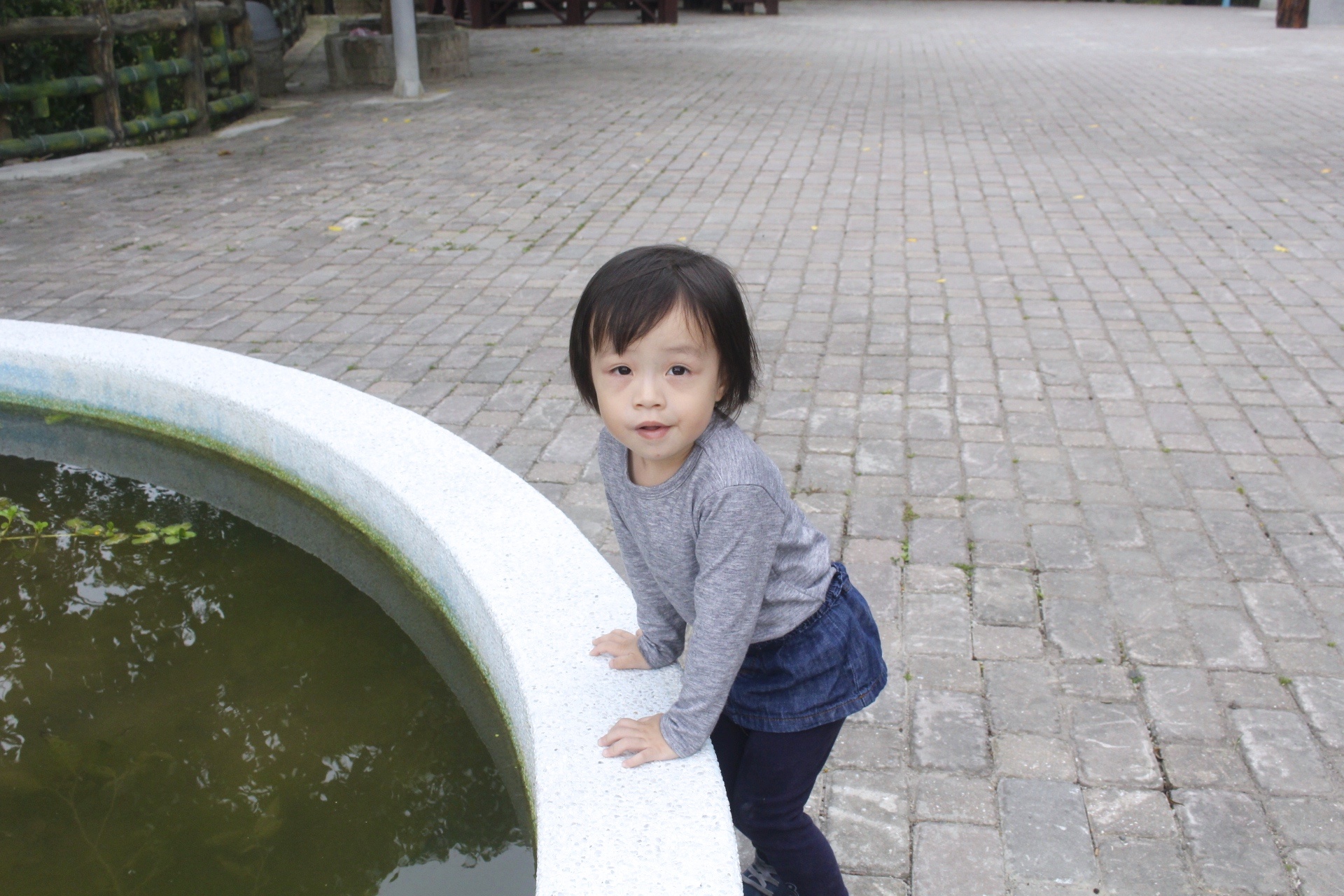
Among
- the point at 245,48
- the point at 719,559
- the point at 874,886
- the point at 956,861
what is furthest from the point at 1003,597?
the point at 245,48

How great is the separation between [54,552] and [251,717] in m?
1.12

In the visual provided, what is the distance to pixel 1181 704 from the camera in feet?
8.82

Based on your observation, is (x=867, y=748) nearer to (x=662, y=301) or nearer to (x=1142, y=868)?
(x=1142, y=868)

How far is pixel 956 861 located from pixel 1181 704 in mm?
795

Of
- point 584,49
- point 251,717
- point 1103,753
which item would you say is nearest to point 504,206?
point 251,717

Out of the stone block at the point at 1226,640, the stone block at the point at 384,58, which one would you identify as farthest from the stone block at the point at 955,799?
the stone block at the point at 384,58

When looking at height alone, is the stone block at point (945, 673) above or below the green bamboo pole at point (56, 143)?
below

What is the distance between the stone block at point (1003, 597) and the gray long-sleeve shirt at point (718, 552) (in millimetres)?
1293

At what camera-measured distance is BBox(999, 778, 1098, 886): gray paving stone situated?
2.22 m

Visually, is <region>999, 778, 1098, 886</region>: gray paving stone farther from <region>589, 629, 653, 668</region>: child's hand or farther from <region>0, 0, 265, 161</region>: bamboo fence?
<region>0, 0, 265, 161</region>: bamboo fence

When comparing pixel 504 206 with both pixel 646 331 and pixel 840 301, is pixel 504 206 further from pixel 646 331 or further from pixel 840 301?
pixel 646 331

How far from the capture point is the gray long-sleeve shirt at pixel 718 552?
171 cm

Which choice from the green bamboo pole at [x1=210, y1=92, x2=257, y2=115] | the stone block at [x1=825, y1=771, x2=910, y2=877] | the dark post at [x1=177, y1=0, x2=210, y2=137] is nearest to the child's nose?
the stone block at [x1=825, y1=771, x2=910, y2=877]

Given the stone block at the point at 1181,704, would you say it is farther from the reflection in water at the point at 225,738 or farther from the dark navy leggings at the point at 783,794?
the reflection in water at the point at 225,738
